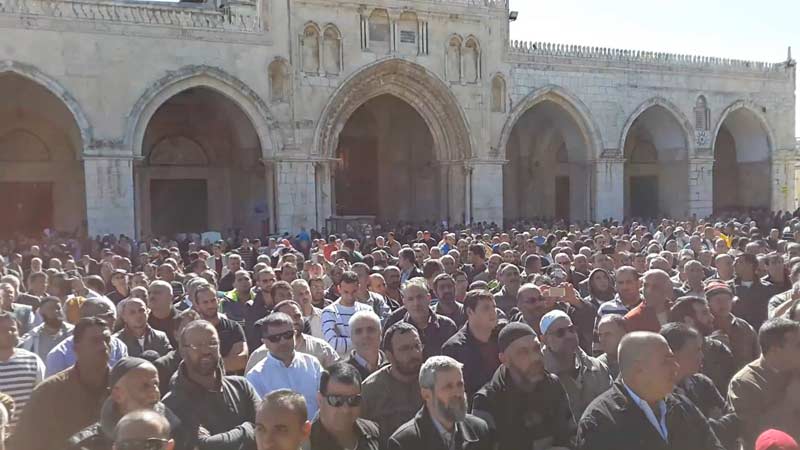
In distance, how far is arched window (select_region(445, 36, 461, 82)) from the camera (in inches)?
939

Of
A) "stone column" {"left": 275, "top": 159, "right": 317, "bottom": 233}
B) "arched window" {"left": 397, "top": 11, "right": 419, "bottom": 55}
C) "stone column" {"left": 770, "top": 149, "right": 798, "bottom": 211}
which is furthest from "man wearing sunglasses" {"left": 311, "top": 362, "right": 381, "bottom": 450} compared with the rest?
"stone column" {"left": 770, "top": 149, "right": 798, "bottom": 211}

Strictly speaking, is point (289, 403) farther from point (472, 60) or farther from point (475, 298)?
point (472, 60)

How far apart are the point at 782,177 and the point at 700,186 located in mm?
4586

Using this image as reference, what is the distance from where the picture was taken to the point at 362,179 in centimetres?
2812

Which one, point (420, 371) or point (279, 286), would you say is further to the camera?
point (279, 286)

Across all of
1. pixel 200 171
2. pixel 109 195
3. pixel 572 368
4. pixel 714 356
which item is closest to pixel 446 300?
pixel 572 368

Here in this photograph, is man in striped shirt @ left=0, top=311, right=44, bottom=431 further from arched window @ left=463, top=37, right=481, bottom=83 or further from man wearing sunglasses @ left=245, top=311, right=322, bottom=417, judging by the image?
arched window @ left=463, top=37, right=481, bottom=83

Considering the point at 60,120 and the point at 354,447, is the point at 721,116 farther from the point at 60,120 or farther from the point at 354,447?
the point at 354,447

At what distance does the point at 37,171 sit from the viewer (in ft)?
72.5

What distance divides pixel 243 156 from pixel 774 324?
2169 cm

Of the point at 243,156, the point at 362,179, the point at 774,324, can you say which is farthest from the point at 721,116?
the point at 774,324

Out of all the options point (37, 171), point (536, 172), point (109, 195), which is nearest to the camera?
point (109, 195)

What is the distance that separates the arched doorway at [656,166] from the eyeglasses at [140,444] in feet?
88.5

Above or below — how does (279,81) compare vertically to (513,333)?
above
